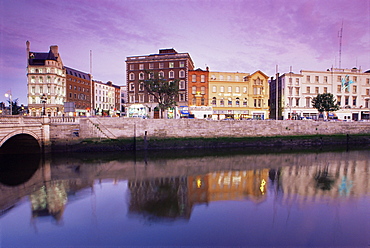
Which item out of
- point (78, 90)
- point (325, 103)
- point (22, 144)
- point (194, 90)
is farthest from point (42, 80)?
point (325, 103)

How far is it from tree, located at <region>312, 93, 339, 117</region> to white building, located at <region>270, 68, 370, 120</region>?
483 cm

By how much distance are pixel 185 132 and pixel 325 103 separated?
110 feet

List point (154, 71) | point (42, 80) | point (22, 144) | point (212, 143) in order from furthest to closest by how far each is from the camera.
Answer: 1. point (42, 80)
2. point (154, 71)
3. point (212, 143)
4. point (22, 144)

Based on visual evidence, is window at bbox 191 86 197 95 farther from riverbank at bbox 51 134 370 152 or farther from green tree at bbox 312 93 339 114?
green tree at bbox 312 93 339 114

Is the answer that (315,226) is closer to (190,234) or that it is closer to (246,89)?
(190,234)

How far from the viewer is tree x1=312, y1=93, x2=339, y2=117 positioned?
48144mm

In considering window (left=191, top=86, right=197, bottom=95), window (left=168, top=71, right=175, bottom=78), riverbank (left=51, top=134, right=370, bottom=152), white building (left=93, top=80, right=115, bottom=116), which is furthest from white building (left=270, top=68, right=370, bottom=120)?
white building (left=93, top=80, right=115, bottom=116)

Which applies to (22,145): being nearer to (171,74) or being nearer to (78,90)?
(171,74)

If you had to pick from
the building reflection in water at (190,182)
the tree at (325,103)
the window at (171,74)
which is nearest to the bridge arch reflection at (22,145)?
the building reflection in water at (190,182)

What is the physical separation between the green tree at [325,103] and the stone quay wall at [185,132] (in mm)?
9106

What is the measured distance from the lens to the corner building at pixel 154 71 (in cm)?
5106

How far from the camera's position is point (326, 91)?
55062 mm

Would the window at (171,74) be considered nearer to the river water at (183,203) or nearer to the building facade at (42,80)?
the building facade at (42,80)

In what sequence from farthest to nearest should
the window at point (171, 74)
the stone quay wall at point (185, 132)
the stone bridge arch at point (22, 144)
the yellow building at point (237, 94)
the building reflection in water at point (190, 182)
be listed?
the yellow building at point (237, 94) < the window at point (171, 74) < the stone quay wall at point (185, 132) < the stone bridge arch at point (22, 144) < the building reflection in water at point (190, 182)
